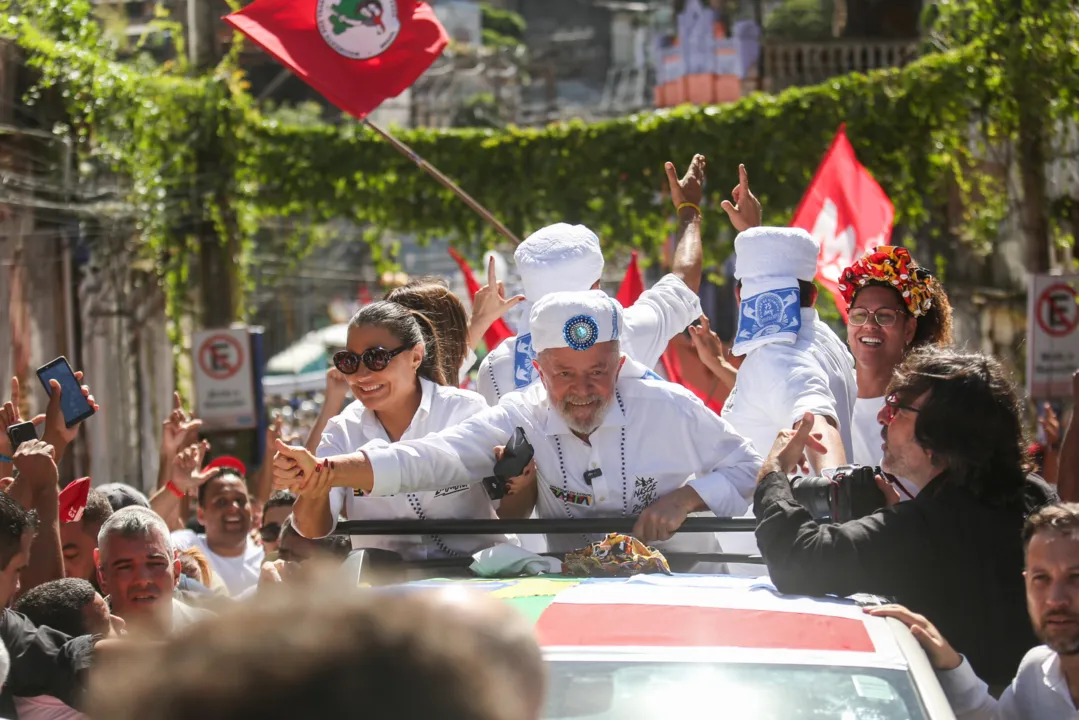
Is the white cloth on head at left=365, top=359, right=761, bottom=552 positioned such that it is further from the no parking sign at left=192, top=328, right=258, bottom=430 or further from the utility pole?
the utility pole

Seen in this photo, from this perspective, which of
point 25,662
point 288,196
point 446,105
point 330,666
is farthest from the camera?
point 446,105

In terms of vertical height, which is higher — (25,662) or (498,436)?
(498,436)

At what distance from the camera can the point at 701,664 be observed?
99.0 inches

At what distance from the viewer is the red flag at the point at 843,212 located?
8.35m

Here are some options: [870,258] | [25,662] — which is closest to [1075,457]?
[870,258]

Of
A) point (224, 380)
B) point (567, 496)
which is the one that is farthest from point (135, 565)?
point (224, 380)

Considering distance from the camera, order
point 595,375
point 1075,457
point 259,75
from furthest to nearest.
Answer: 1. point 259,75
2. point 1075,457
3. point 595,375

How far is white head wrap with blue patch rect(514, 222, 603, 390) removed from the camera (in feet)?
17.9

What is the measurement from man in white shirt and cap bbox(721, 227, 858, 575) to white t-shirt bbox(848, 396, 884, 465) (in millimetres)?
58

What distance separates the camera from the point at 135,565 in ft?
13.9

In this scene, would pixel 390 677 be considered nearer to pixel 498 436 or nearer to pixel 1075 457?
pixel 498 436

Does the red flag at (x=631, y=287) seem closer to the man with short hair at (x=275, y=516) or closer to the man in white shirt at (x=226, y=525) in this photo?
the man with short hair at (x=275, y=516)

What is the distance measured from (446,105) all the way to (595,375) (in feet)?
110

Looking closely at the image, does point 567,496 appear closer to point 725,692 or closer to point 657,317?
point 657,317
